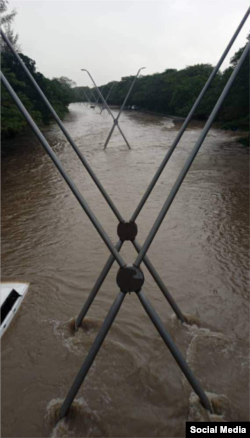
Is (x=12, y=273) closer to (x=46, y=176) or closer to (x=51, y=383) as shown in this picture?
(x=51, y=383)

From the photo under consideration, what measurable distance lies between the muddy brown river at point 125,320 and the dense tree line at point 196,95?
32.7 ft

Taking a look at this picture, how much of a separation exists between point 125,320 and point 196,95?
44.4m

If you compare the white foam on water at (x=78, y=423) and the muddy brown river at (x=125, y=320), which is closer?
the white foam on water at (x=78, y=423)

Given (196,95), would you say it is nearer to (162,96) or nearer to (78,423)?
(162,96)

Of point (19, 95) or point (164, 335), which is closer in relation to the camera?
point (164, 335)

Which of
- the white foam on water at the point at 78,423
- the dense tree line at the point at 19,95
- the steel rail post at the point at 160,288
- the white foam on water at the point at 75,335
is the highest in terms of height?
the dense tree line at the point at 19,95

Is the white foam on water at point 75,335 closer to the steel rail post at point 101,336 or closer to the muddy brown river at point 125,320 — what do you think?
the muddy brown river at point 125,320

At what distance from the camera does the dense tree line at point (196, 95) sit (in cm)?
2302

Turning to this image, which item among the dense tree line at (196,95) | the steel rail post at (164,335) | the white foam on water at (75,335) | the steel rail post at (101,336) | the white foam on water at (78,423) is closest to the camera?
the steel rail post at (101,336)

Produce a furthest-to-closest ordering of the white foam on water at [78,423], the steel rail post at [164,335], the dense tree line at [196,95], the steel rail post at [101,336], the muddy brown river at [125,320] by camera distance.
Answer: the dense tree line at [196,95]
the muddy brown river at [125,320]
the white foam on water at [78,423]
the steel rail post at [164,335]
the steel rail post at [101,336]

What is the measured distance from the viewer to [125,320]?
7242 mm

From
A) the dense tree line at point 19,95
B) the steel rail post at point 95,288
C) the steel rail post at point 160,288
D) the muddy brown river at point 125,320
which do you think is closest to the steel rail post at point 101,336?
the steel rail post at point 95,288

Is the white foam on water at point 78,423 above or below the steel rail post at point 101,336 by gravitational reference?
below

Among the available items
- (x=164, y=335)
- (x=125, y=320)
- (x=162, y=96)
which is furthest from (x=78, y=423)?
(x=162, y=96)
